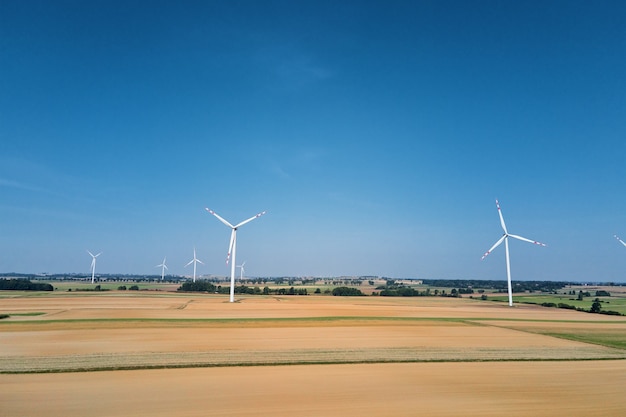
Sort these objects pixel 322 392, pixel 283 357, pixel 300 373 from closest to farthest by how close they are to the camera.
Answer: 1. pixel 322 392
2. pixel 300 373
3. pixel 283 357

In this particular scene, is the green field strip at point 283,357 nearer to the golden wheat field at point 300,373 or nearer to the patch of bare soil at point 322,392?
the golden wheat field at point 300,373

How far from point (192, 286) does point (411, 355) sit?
445 ft

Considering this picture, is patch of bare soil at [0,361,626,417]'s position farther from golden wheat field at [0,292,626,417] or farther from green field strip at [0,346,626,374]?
green field strip at [0,346,626,374]

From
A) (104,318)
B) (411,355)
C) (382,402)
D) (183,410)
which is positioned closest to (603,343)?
(411,355)

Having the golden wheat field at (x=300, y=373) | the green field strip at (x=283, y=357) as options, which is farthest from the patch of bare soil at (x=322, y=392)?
the green field strip at (x=283, y=357)

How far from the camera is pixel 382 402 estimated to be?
17.5 m

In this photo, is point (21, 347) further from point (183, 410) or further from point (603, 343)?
point (603, 343)

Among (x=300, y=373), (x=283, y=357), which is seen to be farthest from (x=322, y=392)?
(x=283, y=357)

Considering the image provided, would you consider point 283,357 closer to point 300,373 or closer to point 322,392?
point 300,373

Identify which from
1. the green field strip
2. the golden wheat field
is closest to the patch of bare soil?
the golden wheat field

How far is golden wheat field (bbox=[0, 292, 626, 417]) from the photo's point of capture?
54.7ft

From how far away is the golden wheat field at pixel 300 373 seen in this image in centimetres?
1669

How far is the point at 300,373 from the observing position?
74.4ft

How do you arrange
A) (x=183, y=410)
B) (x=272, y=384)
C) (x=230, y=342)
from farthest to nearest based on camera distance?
1. (x=230, y=342)
2. (x=272, y=384)
3. (x=183, y=410)
